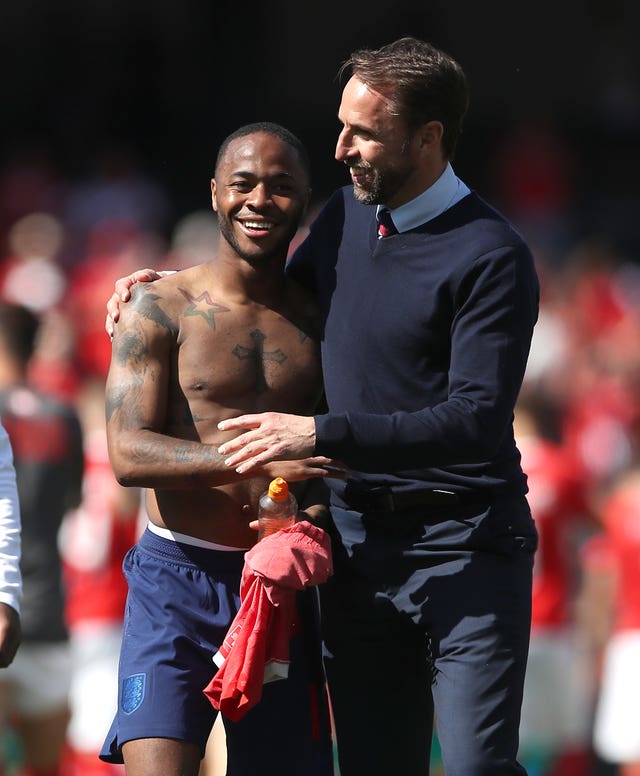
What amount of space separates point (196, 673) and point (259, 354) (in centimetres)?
94

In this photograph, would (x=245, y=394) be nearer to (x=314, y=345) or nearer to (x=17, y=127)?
(x=314, y=345)

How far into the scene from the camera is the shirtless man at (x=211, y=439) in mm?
4484

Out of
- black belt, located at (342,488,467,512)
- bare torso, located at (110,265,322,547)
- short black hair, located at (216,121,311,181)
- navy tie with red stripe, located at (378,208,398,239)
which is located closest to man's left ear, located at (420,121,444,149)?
navy tie with red stripe, located at (378,208,398,239)

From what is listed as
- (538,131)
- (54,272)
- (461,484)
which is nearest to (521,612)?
(461,484)

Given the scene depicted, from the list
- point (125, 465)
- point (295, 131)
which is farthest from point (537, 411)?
point (295, 131)

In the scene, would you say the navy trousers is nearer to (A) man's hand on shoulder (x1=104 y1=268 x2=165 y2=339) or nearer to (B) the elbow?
(B) the elbow

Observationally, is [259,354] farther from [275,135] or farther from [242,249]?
[275,135]

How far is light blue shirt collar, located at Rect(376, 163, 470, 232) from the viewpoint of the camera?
4.54 m

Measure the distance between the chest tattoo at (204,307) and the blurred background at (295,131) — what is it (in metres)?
5.36

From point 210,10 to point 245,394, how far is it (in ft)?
44.3

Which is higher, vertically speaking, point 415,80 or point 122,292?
point 415,80

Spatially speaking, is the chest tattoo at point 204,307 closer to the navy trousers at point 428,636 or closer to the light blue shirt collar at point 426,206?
the light blue shirt collar at point 426,206

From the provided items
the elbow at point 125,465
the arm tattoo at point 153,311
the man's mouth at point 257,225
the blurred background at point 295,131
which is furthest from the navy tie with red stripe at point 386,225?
the blurred background at point 295,131

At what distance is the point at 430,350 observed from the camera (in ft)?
14.7
